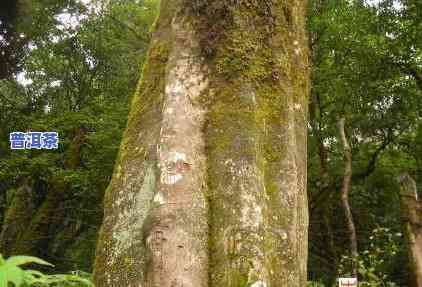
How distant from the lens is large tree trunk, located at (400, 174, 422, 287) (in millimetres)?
8000

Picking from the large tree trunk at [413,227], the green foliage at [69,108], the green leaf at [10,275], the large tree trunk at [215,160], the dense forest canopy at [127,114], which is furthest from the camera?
the green foliage at [69,108]

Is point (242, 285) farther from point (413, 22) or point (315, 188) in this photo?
point (315, 188)

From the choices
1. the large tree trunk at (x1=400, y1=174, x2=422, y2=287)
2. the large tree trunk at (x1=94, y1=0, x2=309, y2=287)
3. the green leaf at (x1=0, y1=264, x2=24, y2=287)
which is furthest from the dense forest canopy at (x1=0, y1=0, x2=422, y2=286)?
the green leaf at (x1=0, y1=264, x2=24, y2=287)

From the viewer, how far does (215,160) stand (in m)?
3.53

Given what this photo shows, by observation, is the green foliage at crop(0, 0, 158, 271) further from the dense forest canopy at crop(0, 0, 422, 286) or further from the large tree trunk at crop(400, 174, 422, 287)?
the large tree trunk at crop(400, 174, 422, 287)

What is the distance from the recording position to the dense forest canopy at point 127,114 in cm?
1389

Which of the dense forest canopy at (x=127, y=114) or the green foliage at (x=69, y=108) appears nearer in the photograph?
the dense forest canopy at (x=127, y=114)

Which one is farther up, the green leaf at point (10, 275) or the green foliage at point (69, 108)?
the green foliage at point (69, 108)

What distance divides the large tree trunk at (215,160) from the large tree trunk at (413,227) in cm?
456

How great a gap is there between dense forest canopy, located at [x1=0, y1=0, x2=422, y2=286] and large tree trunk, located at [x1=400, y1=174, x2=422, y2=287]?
459cm

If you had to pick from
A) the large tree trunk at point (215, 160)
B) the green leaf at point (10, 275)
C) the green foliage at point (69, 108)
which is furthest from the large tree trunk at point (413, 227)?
the green foliage at point (69, 108)

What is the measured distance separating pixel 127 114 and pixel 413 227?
9.66 m

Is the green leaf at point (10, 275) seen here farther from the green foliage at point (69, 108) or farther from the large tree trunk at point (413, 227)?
the green foliage at point (69, 108)

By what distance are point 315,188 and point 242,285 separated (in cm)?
1625
